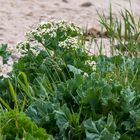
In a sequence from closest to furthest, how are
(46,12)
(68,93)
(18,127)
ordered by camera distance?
(18,127) → (68,93) → (46,12)

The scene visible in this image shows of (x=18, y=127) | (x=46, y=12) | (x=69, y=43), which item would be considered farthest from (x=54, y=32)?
(x=46, y=12)

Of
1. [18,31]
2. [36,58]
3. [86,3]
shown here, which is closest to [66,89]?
[36,58]

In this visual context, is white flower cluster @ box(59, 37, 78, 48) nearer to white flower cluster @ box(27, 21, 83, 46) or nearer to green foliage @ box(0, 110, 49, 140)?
white flower cluster @ box(27, 21, 83, 46)

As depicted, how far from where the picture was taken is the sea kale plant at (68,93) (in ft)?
8.63

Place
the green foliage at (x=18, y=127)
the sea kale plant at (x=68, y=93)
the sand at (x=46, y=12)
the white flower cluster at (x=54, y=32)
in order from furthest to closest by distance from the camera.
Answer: the sand at (x=46, y=12) → the white flower cluster at (x=54, y=32) → the sea kale plant at (x=68, y=93) → the green foliage at (x=18, y=127)

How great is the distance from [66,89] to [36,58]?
1.59 ft

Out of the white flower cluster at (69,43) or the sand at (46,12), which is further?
the sand at (46,12)

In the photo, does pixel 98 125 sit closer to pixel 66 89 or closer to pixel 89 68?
pixel 66 89

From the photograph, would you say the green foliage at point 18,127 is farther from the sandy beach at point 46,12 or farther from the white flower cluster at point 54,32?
the sandy beach at point 46,12

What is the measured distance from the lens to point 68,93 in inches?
117

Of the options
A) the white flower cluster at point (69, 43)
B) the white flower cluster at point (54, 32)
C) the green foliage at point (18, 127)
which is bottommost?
the green foliage at point (18, 127)

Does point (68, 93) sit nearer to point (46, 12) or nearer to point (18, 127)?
point (18, 127)

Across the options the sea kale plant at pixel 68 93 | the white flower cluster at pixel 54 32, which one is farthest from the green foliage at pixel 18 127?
the white flower cluster at pixel 54 32

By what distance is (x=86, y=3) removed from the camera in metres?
6.51
